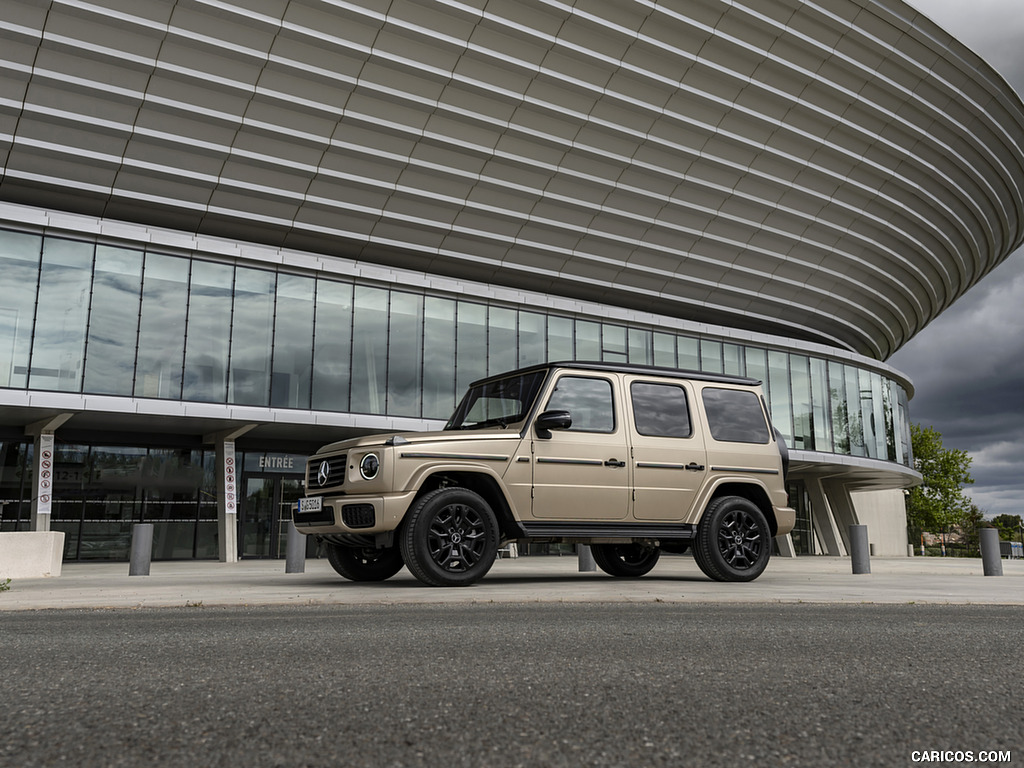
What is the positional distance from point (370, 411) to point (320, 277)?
3.97 meters

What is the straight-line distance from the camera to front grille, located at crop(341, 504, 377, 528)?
24.9ft

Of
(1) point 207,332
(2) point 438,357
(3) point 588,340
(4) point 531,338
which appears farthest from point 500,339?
(1) point 207,332

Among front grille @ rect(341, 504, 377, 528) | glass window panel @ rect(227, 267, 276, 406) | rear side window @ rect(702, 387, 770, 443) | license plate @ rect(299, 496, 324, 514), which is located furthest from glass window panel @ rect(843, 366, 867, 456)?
front grille @ rect(341, 504, 377, 528)

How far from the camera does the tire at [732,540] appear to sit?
9047 millimetres

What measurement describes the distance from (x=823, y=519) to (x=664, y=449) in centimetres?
3003

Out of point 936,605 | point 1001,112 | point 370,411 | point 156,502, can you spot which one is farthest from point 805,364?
point 936,605

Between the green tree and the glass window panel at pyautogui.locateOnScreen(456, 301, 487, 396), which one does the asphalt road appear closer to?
the glass window panel at pyautogui.locateOnScreen(456, 301, 487, 396)

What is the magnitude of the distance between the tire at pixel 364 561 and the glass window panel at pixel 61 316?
43.6 ft

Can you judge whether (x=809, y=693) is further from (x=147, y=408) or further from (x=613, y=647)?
(x=147, y=408)

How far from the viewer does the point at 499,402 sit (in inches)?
350

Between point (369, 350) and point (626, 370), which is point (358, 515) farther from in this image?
point (369, 350)

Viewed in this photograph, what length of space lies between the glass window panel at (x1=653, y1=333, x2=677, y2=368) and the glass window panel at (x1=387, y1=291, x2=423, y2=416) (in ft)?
29.5

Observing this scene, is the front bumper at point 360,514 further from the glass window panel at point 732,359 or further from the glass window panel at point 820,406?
the glass window panel at point 820,406

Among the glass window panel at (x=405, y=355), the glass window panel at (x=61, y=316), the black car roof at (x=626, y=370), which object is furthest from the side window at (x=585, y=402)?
the glass window panel at (x=405, y=355)
